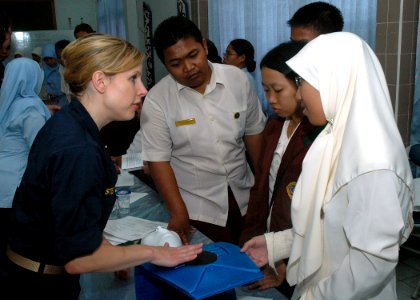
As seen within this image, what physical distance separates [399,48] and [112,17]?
5619 millimetres

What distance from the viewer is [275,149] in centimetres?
160

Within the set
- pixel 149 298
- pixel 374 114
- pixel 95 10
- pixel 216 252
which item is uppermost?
pixel 95 10

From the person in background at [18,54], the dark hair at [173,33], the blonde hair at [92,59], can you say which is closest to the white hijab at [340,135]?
the blonde hair at [92,59]

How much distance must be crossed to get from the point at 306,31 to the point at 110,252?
4.35 feet

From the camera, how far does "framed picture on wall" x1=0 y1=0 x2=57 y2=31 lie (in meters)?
8.64

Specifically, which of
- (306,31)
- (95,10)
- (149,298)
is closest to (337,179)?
(149,298)

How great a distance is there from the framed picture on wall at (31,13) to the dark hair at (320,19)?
802 cm

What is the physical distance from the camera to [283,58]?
149cm

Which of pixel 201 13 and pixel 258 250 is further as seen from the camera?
pixel 201 13

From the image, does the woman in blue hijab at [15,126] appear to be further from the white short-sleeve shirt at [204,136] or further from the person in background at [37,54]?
the person in background at [37,54]

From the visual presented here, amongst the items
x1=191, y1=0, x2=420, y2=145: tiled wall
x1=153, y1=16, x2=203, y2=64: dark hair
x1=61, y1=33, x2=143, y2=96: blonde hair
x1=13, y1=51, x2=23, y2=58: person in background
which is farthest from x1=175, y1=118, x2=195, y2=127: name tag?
x1=13, y1=51, x2=23, y2=58: person in background

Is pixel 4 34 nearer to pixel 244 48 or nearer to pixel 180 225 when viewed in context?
pixel 180 225

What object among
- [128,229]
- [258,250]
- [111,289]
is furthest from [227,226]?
[111,289]

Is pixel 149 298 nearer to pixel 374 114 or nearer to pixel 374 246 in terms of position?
pixel 374 246
